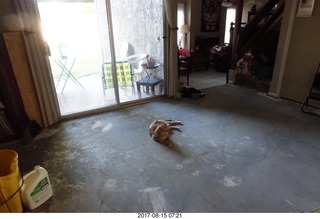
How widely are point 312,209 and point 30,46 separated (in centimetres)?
323

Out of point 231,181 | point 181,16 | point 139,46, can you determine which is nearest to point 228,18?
point 181,16

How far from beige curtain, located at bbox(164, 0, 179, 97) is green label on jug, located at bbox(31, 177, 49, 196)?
2.62 m

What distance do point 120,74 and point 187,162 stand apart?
7.46 ft

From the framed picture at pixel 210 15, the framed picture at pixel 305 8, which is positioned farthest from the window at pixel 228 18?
the framed picture at pixel 305 8

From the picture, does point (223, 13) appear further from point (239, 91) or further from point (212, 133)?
point (212, 133)

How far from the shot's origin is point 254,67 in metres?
4.48

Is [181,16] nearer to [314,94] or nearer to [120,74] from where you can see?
[120,74]

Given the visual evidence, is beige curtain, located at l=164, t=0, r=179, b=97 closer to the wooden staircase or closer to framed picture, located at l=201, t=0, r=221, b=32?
the wooden staircase

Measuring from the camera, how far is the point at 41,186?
1.72 metres

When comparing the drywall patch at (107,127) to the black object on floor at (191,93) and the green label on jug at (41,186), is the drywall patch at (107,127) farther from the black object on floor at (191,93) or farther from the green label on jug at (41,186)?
the black object on floor at (191,93)

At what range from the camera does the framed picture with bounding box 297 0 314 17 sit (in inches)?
124

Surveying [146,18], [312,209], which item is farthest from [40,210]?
[146,18]

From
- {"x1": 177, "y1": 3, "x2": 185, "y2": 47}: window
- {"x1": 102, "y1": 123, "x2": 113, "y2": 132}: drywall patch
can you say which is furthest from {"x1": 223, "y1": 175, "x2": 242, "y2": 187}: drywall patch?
{"x1": 177, "y1": 3, "x2": 185, "y2": 47}: window

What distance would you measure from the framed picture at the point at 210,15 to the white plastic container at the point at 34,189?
5.50 m
